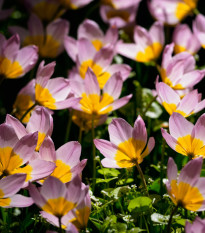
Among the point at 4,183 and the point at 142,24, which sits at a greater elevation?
the point at 4,183

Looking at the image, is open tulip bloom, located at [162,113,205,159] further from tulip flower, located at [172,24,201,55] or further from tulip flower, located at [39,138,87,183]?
tulip flower, located at [172,24,201,55]

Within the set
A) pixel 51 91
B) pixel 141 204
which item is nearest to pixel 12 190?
pixel 141 204

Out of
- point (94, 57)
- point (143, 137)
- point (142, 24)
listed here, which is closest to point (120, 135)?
point (143, 137)

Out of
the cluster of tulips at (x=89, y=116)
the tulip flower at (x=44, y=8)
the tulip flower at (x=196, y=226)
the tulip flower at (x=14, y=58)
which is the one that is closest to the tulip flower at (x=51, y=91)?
the cluster of tulips at (x=89, y=116)

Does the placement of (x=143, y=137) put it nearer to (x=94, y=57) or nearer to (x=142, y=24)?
(x=94, y=57)

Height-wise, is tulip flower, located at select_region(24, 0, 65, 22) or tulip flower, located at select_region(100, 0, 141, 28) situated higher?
tulip flower, located at select_region(24, 0, 65, 22)

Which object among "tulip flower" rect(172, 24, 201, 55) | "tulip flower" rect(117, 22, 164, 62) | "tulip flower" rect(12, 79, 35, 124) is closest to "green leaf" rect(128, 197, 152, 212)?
"tulip flower" rect(12, 79, 35, 124)

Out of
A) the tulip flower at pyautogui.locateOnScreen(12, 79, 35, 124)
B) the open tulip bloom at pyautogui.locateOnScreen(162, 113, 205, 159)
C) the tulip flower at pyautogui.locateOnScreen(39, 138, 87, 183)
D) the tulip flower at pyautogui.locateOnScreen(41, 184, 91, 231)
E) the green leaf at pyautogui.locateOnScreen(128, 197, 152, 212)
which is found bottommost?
the tulip flower at pyautogui.locateOnScreen(12, 79, 35, 124)

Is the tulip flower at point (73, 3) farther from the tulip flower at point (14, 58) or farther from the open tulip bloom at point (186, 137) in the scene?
the open tulip bloom at point (186, 137)
